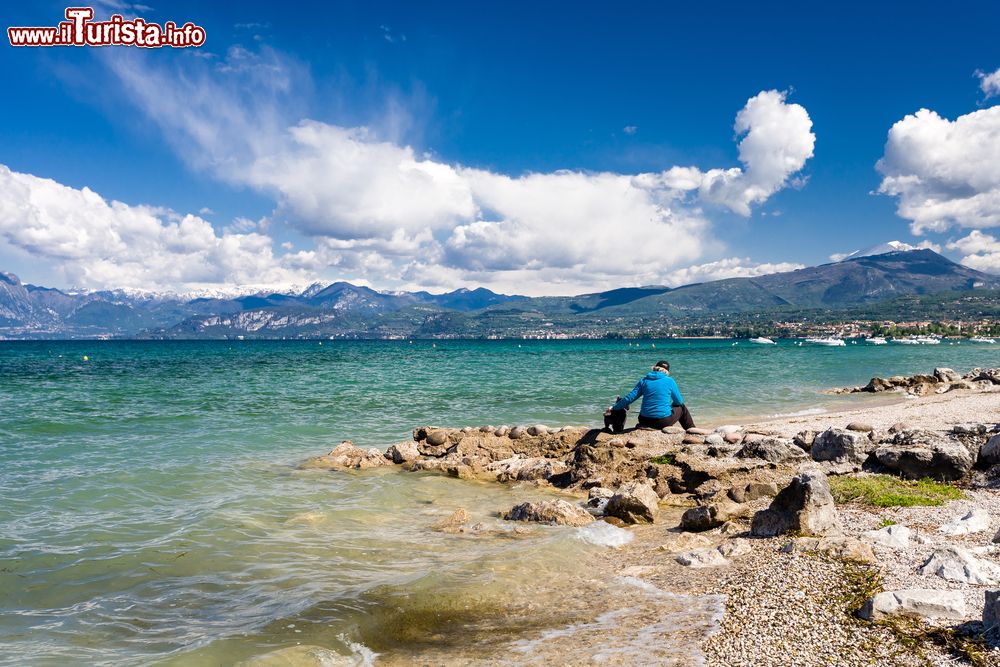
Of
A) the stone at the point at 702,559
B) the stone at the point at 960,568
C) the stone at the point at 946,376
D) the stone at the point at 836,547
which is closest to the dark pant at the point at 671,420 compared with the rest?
the stone at the point at 702,559

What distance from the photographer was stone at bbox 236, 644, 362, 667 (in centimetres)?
642

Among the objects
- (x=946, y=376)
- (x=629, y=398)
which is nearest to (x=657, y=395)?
(x=629, y=398)

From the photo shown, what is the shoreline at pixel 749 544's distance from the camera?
17.8ft

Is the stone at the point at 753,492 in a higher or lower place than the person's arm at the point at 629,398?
Result: lower

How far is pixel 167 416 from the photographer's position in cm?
2689

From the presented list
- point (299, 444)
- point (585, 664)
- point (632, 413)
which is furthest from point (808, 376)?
point (585, 664)

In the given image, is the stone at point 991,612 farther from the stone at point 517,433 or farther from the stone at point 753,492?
the stone at point 517,433

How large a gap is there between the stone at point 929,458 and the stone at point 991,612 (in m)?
7.64

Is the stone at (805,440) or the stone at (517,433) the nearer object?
the stone at (805,440)

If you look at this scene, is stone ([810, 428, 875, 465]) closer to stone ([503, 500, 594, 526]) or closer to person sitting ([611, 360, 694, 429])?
person sitting ([611, 360, 694, 429])

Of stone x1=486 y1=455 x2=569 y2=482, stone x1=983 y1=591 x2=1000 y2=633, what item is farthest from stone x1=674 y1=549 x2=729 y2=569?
stone x1=486 y1=455 x2=569 y2=482

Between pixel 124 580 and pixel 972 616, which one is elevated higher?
pixel 972 616

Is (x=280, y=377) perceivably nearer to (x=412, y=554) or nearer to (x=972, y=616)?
(x=412, y=554)

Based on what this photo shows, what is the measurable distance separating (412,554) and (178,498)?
7.07 meters
